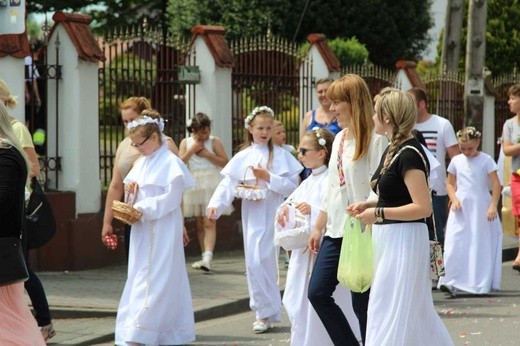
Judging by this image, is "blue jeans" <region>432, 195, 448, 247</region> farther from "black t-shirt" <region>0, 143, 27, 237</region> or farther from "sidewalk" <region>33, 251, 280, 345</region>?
"black t-shirt" <region>0, 143, 27, 237</region>

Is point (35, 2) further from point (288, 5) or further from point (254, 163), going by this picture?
point (254, 163)

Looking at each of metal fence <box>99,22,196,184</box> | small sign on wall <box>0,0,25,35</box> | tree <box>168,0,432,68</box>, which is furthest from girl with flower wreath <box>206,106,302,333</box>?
tree <box>168,0,432,68</box>

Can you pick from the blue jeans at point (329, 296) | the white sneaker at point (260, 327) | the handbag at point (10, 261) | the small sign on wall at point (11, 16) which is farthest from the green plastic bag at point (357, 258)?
the small sign on wall at point (11, 16)

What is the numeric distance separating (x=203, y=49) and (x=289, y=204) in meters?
7.09

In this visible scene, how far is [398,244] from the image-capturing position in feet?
25.9

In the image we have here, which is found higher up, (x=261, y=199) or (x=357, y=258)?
(x=261, y=199)

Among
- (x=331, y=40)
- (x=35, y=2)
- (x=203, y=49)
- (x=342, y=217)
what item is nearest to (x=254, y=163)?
(x=342, y=217)

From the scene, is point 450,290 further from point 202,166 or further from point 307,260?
point 307,260

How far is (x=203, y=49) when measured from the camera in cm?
1647

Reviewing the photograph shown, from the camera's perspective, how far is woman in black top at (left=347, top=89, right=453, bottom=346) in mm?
7852

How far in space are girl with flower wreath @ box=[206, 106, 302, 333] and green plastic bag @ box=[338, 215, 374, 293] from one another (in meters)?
3.01

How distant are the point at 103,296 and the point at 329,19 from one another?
72.1ft

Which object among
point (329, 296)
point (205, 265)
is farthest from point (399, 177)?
point (205, 265)

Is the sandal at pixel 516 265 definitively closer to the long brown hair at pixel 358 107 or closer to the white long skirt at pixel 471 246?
the white long skirt at pixel 471 246
